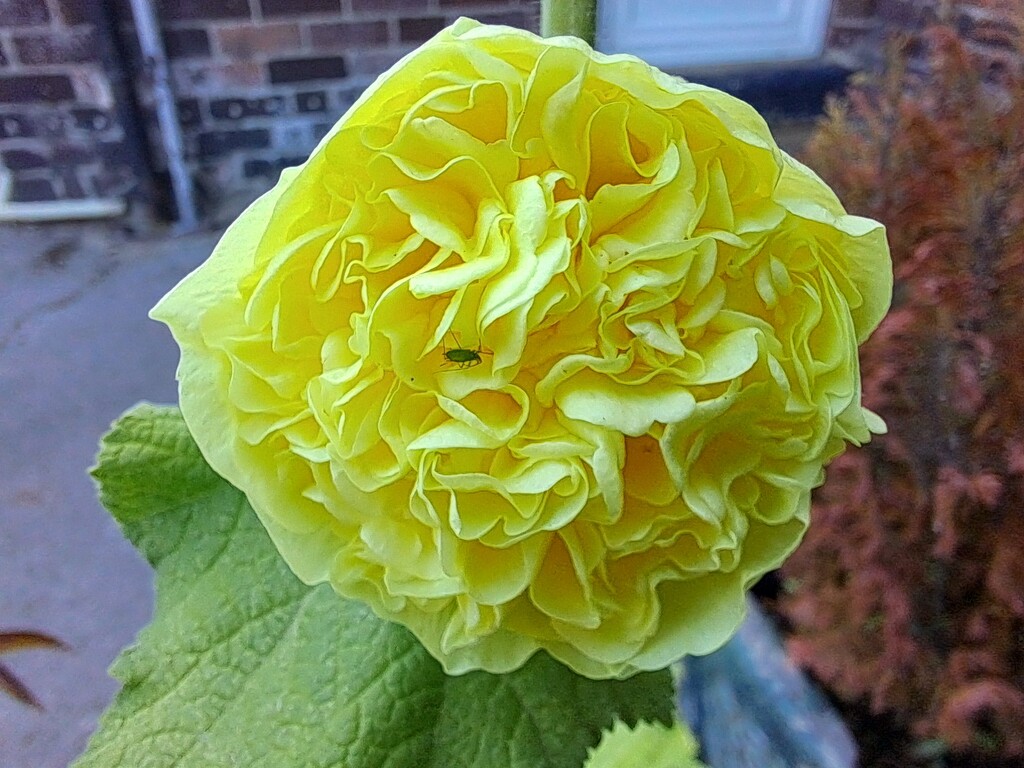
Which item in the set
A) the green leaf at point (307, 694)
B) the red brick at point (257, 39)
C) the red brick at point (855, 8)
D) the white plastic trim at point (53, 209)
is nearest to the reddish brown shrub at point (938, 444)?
the green leaf at point (307, 694)

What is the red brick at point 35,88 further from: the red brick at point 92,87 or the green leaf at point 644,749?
the green leaf at point 644,749

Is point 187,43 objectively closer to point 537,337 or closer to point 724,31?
point 724,31

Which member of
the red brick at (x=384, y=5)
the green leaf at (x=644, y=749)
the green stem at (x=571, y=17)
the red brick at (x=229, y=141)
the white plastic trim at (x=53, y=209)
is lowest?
the green leaf at (x=644, y=749)

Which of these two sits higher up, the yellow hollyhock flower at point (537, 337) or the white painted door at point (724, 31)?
the yellow hollyhock flower at point (537, 337)

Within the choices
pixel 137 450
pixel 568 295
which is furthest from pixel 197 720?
pixel 568 295

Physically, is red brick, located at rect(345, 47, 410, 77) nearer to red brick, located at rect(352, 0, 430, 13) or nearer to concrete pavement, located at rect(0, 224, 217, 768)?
red brick, located at rect(352, 0, 430, 13)

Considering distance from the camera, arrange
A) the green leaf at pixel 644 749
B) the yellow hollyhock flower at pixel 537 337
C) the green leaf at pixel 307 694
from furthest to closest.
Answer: the green leaf at pixel 644 749
the green leaf at pixel 307 694
the yellow hollyhock flower at pixel 537 337

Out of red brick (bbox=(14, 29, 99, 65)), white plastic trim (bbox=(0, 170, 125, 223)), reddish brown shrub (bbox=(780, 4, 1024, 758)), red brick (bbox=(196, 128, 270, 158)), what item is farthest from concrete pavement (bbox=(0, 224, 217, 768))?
reddish brown shrub (bbox=(780, 4, 1024, 758))
